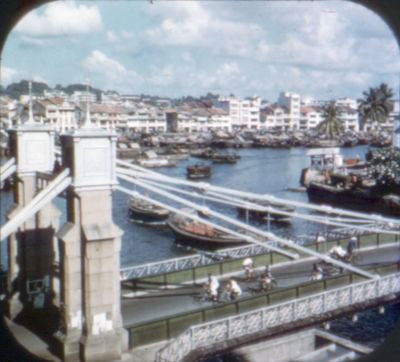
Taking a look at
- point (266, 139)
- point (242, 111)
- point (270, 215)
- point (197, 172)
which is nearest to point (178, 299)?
point (270, 215)

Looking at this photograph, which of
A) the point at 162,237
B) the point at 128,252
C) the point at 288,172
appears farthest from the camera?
the point at 288,172

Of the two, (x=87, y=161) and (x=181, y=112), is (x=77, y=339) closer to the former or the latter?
(x=87, y=161)

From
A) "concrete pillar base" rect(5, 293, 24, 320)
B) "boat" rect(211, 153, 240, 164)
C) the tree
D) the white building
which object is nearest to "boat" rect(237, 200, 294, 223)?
"concrete pillar base" rect(5, 293, 24, 320)

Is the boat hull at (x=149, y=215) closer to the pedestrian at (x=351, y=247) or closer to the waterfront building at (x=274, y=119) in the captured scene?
the pedestrian at (x=351, y=247)

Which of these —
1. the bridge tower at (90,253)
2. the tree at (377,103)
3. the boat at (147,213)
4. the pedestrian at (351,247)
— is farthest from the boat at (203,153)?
the bridge tower at (90,253)

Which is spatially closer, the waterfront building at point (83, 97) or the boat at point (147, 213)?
the waterfront building at point (83, 97)

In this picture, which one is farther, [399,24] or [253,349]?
[253,349]

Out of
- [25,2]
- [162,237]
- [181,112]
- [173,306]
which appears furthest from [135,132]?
[25,2]
